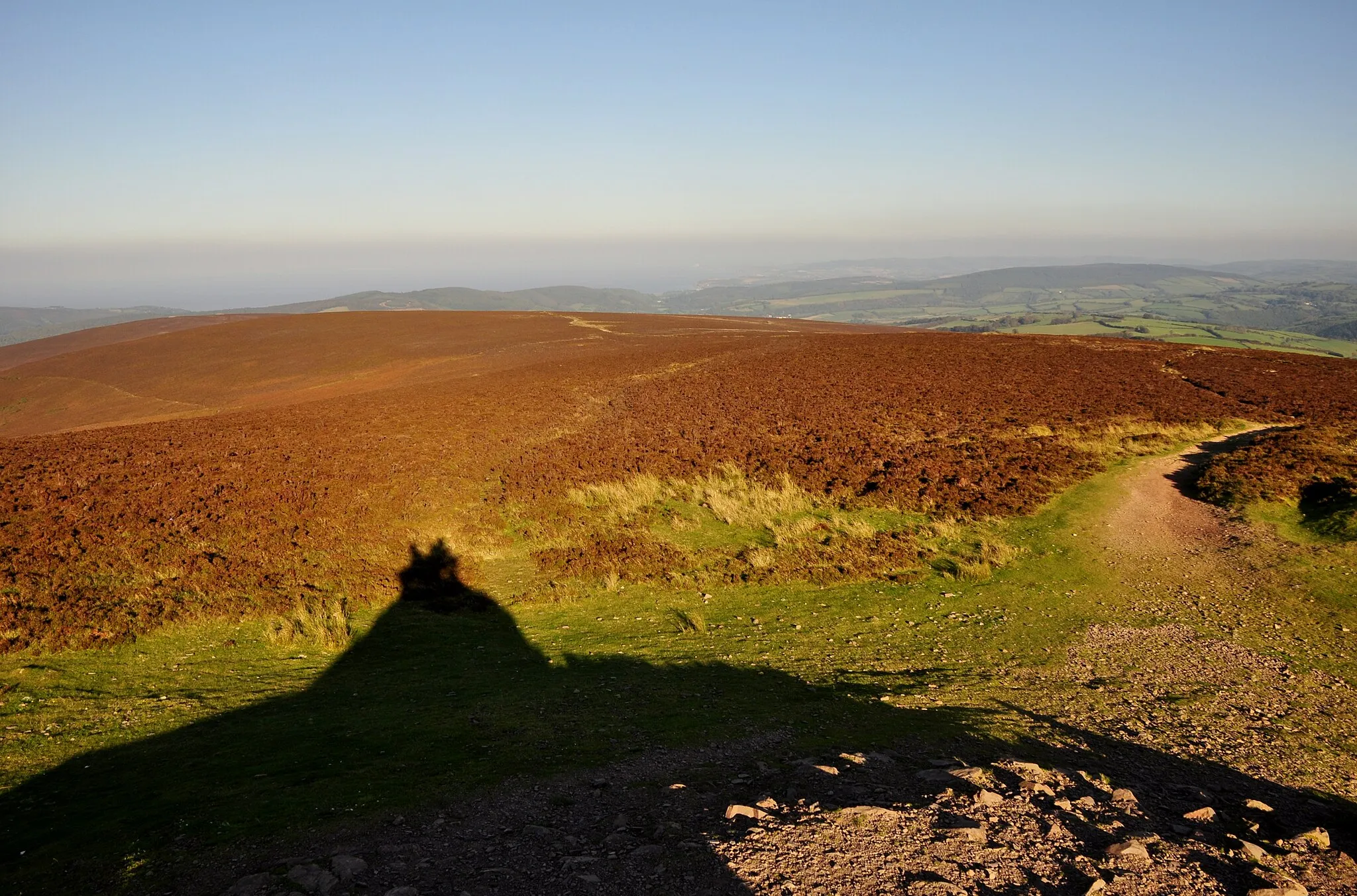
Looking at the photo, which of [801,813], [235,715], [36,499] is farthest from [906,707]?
[36,499]

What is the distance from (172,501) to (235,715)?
10.3 meters

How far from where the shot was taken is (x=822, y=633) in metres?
13.4

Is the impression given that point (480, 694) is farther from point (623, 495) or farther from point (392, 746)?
point (623, 495)

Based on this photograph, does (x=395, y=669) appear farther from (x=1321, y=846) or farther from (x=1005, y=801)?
(x=1321, y=846)

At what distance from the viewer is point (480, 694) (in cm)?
1090

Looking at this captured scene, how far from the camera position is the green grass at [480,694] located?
743 cm

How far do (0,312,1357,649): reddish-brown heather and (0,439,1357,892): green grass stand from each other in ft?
8.57

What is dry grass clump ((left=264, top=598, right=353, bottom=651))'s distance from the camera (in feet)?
42.1

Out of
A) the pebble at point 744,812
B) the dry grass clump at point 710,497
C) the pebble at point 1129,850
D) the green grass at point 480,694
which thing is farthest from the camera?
the dry grass clump at point 710,497

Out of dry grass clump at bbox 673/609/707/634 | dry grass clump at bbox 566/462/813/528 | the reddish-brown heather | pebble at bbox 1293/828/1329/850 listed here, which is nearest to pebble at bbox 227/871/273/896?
dry grass clump at bbox 673/609/707/634

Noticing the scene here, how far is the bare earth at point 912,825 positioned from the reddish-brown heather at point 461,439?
30.3 ft

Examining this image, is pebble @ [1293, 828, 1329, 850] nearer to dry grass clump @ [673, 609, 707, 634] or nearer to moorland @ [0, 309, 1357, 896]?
moorland @ [0, 309, 1357, 896]

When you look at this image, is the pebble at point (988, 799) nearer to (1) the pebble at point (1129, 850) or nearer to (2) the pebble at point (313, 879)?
(1) the pebble at point (1129, 850)

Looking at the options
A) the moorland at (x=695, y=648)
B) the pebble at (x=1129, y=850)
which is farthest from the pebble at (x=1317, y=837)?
the pebble at (x=1129, y=850)
